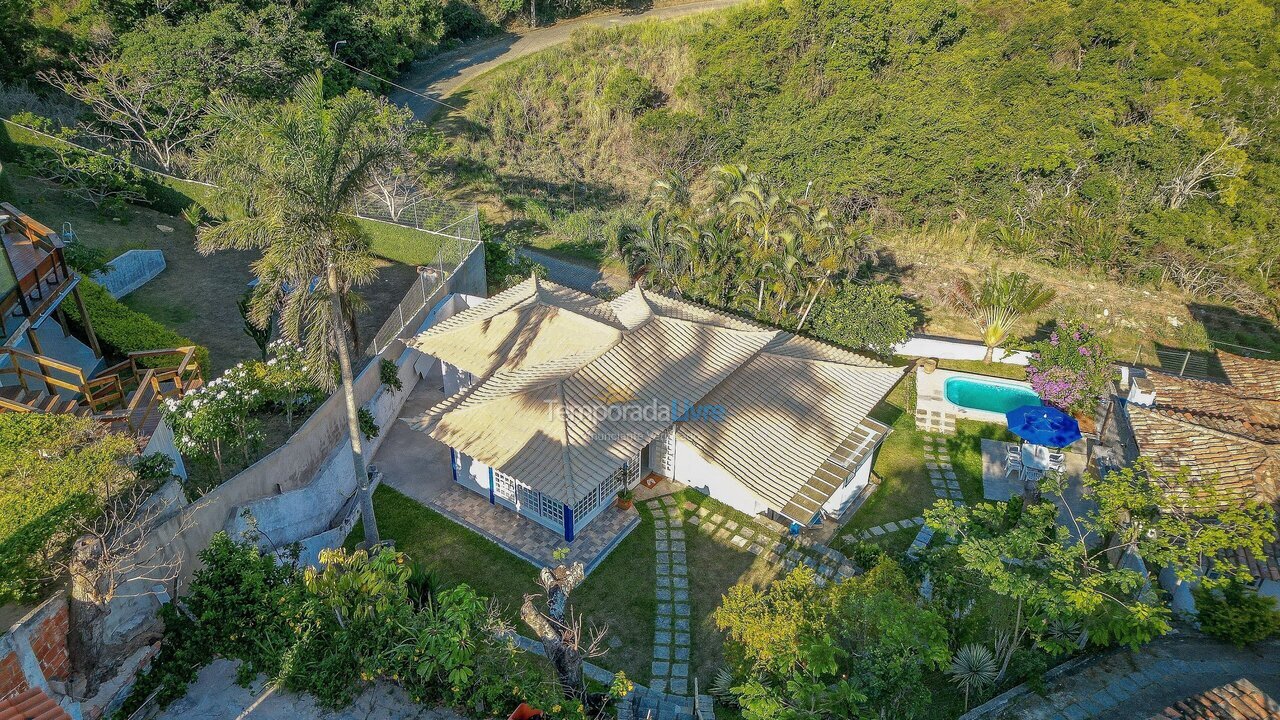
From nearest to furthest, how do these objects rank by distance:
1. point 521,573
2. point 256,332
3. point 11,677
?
point 11,677, point 521,573, point 256,332

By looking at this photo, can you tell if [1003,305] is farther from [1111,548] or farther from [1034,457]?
[1111,548]

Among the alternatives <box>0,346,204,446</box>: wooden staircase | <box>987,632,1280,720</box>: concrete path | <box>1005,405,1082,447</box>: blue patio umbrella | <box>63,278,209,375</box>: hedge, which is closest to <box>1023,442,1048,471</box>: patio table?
<box>1005,405,1082,447</box>: blue patio umbrella

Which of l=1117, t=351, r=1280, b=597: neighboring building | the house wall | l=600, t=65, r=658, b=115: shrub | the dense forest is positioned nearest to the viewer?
l=1117, t=351, r=1280, b=597: neighboring building

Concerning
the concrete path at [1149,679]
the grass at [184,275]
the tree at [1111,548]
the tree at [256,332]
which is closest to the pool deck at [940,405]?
the tree at [1111,548]

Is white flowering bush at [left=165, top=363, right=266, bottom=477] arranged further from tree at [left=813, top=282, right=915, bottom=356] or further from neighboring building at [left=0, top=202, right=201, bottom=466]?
tree at [left=813, top=282, right=915, bottom=356]

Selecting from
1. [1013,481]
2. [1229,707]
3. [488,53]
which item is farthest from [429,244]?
[1229,707]

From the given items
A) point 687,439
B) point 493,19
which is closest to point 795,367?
point 687,439

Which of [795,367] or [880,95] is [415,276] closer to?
[795,367]
